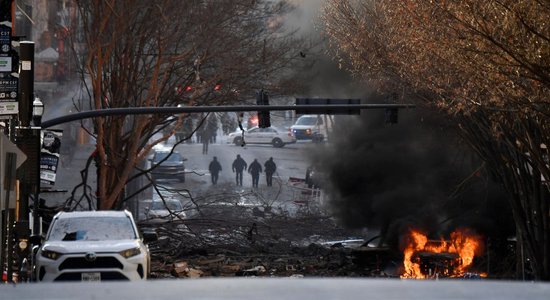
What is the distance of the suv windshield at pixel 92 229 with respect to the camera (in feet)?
58.9

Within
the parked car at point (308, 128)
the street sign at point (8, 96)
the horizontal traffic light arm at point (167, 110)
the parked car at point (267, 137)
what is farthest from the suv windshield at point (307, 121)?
the street sign at point (8, 96)

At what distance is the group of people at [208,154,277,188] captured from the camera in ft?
194

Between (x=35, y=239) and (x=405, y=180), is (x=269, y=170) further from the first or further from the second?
(x=35, y=239)

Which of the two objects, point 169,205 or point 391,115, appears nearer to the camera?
point 391,115

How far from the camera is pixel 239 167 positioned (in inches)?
2376

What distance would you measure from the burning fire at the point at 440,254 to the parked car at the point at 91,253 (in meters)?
18.5

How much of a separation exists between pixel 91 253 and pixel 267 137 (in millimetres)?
52653

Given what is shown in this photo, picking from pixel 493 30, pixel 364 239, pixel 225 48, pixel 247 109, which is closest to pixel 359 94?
pixel 364 239

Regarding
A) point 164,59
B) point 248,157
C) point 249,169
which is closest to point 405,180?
point 164,59

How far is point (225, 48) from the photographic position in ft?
119

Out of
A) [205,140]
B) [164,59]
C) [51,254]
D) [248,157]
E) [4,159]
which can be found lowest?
[51,254]

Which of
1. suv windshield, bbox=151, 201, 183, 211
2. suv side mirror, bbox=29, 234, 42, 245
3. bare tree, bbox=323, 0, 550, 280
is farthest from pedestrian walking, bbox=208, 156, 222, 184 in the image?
suv side mirror, bbox=29, 234, 42, 245

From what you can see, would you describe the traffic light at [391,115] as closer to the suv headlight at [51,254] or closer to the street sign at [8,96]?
the street sign at [8,96]

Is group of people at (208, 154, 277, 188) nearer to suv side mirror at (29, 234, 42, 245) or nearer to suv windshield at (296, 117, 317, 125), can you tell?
suv windshield at (296, 117, 317, 125)
